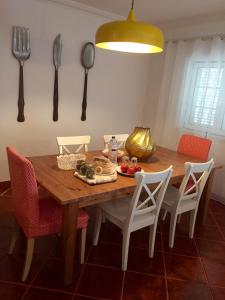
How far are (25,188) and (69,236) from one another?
1.39 feet

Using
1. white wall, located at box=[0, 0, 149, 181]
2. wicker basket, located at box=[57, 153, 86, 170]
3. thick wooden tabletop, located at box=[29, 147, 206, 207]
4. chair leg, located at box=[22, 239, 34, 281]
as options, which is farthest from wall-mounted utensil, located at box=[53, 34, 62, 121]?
chair leg, located at box=[22, 239, 34, 281]

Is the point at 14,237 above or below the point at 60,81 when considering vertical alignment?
below

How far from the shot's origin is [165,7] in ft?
10.3

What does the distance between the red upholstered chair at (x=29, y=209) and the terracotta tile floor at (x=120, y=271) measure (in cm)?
15

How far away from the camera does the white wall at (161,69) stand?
130 inches

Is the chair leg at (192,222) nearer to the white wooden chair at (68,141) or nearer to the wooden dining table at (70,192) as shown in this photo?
the wooden dining table at (70,192)

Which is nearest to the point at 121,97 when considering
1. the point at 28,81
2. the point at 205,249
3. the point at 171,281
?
the point at 28,81

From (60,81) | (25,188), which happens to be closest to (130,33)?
(25,188)

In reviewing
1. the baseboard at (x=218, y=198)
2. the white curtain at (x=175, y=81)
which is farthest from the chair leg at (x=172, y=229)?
the white curtain at (x=175, y=81)

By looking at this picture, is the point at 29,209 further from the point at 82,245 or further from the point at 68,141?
the point at 68,141

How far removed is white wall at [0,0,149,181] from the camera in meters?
2.99

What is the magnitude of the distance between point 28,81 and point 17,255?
6.63 feet

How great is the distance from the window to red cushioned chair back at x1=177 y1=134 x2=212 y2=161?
53 cm

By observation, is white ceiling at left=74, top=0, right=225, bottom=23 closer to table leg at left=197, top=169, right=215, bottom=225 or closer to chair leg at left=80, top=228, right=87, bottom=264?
table leg at left=197, top=169, right=215, bottom=225
